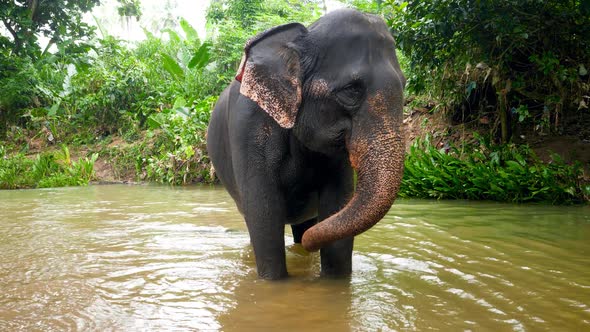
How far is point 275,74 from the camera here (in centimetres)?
325

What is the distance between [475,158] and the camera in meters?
8.79

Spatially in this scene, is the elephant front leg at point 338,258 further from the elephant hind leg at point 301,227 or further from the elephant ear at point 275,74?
the elephant hind leg at point 301,227

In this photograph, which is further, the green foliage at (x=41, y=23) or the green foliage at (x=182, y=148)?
the green foliage at (x=41, y=23)

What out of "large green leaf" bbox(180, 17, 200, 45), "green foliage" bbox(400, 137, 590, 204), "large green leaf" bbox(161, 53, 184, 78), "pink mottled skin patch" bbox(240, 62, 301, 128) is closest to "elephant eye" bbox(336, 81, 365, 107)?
"pink mottled skin patch" bbox(240, 62, 301, 128)

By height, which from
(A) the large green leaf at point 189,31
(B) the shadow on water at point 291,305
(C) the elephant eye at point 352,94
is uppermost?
(A) the large green leaf at point 189,31

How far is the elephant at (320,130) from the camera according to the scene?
9.41 ft

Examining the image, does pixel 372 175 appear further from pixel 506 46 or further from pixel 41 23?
pixel 41 23

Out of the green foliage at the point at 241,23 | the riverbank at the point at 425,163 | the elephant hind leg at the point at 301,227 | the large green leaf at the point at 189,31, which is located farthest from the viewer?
the large green leaf at the point at 189,31

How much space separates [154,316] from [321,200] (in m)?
1.34

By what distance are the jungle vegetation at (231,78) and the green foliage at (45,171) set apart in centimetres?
5

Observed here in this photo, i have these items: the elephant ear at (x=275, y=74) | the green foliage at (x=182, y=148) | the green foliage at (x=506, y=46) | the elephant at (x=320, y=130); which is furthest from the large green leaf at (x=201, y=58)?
the elephant ear at (x=275, y=74)

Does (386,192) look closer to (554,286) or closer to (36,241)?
(554,286)

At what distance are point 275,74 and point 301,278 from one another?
142 centimetres

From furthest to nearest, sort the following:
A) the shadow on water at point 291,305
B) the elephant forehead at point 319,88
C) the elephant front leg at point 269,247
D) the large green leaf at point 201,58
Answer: the large green leaf at point 201,58
the elephant front leg at point 269,247
the elephant forehead at point 319,88
the shadow on water at point 291,305
